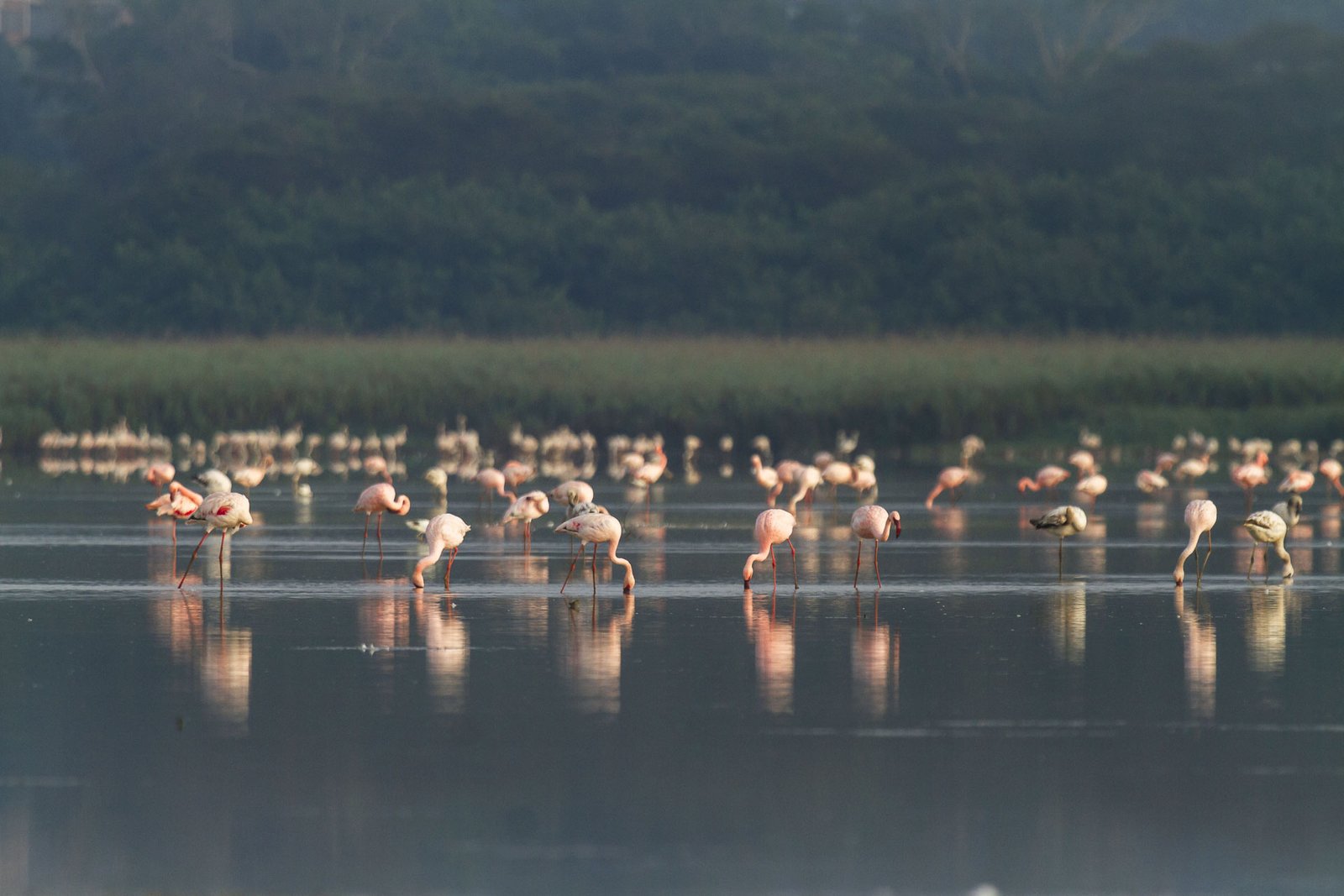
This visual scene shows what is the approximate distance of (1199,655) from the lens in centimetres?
1295

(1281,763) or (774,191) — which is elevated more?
(774,191)

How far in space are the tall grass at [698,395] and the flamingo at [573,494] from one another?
17.8 metres

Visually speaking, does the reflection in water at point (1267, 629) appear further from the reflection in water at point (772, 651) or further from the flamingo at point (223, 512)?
the flamingo at point (223, 512)

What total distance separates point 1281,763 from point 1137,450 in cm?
2925

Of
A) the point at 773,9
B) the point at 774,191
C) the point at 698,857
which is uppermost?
the point at 773,9

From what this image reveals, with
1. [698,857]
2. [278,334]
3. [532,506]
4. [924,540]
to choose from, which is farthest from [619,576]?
[278,334]

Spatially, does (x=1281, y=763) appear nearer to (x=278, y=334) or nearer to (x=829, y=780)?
(x=829, y=780)

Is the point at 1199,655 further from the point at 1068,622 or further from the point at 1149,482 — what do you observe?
the point at 1149,482

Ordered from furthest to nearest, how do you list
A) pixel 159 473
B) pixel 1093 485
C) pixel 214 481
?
pixel 1093 485 < pixel 159 473 < pixel 214 481

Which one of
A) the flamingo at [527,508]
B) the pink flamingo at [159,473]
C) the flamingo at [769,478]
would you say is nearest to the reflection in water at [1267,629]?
the flamingo at [527,508]

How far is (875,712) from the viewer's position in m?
11.0

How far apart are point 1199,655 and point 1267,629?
141 centimetres

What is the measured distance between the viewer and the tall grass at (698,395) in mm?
39719

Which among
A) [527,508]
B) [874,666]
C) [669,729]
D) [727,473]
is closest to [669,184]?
[727,473]
